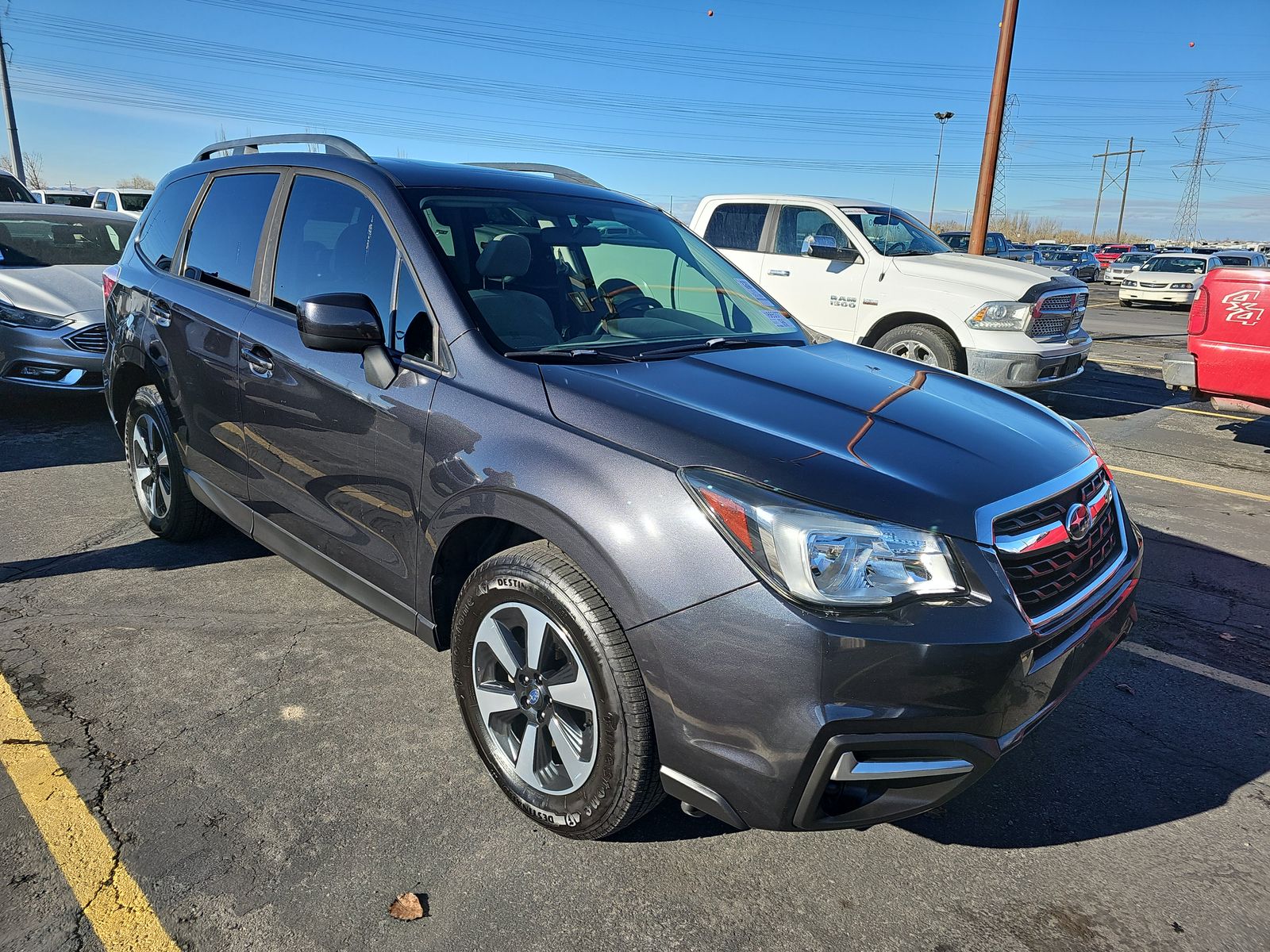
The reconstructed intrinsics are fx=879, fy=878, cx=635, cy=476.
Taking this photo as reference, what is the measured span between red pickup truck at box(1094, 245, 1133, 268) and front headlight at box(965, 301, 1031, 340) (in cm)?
4842

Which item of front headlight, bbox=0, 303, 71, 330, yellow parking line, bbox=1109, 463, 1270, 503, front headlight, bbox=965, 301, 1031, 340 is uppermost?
front headlight, bbox=965, 301, 1031, 340

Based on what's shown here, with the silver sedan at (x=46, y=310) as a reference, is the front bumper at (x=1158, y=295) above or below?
below

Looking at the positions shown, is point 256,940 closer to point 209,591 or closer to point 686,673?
point 686,673

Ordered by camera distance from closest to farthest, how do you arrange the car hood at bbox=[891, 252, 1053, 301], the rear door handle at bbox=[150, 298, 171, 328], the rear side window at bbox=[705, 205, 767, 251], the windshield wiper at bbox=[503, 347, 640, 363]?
the windshield wiper at bbox=[503, 347, 640, 363] < the rear door handle at bbox=[150, 298, 171, 328] < the car hood at bbox=[891, 252, 1053, 301] < the rear side window at bbox=[705, 205, 767, 251]

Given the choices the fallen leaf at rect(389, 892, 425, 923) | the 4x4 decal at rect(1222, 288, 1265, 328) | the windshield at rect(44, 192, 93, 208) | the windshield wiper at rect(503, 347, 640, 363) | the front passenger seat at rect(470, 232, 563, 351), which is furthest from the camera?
the windshield at rect(44, 192, 93, 208)

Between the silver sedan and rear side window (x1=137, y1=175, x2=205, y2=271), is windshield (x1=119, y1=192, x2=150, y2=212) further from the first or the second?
rear side window (x1=137, y1=175, x2=205, y2=271)

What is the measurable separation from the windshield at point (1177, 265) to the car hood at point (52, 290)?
94.7 ft

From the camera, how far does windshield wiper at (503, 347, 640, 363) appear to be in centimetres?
258

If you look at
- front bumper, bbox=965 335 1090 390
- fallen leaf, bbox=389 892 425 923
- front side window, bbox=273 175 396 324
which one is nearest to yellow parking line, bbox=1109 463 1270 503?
front bumper, bbox=965 335 1090 390

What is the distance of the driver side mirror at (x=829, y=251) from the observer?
866 centimetres

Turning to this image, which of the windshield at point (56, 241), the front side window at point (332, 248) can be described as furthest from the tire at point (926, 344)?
the windshield at point (56, 241)

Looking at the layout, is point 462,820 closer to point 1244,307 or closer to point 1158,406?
point 1244,307

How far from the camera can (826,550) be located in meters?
1.95

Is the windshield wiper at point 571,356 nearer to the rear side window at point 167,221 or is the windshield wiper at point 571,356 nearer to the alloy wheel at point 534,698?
the alloy wheel at point 534,698
